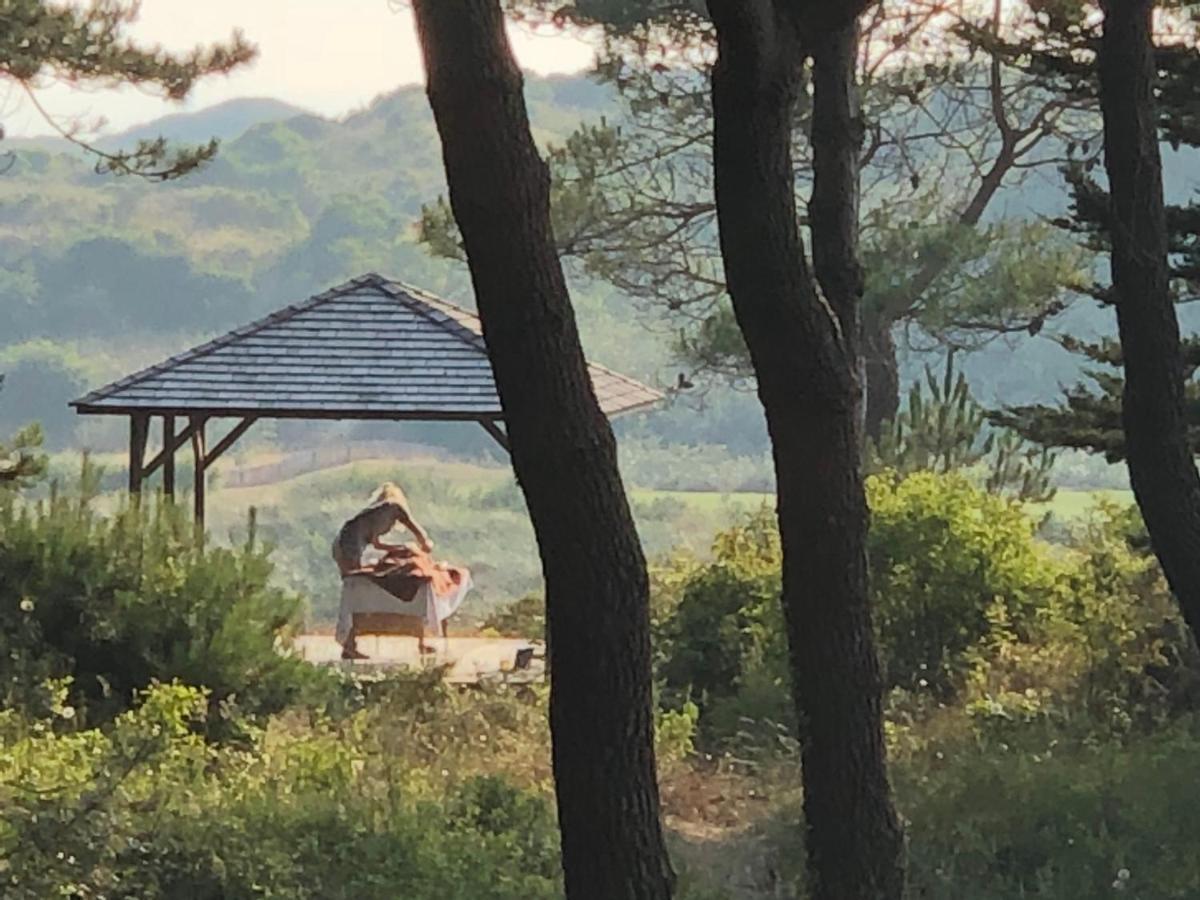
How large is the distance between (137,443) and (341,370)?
4.64 ft

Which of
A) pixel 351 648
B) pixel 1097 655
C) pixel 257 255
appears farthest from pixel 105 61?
pixel 257 255

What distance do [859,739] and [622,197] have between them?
32.3 ft

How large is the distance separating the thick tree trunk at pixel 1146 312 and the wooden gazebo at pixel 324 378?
203 inches

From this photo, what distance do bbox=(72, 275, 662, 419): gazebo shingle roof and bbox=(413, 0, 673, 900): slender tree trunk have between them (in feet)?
21.3

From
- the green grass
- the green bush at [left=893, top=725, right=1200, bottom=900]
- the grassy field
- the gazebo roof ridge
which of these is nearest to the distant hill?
the grassy field

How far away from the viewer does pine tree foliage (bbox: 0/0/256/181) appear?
27.5 ft

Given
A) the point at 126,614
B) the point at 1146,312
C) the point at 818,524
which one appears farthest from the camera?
the point at 126,614

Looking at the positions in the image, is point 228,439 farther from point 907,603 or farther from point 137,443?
point 907,603

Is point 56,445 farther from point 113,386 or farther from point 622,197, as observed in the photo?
point 622,197

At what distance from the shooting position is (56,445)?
13.4m

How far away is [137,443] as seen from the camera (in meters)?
10.4

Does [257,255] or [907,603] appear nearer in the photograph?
[907,603]

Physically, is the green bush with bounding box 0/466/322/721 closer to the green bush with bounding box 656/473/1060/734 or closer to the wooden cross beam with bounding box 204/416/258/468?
the green bush with bounding box 656/473/1060/734

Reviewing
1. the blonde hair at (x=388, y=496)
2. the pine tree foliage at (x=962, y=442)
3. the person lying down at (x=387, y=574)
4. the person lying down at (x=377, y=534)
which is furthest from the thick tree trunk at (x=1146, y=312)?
the blonde hair at (x=388, y=496)
